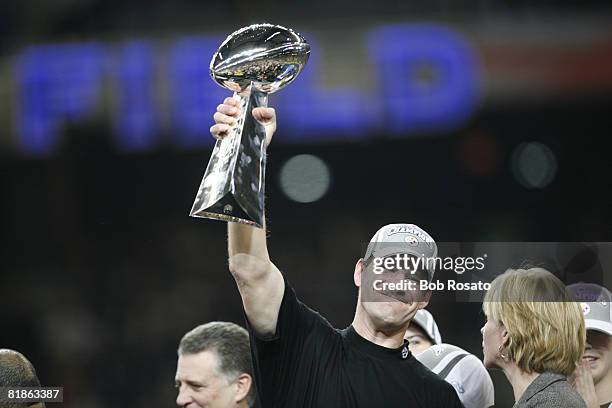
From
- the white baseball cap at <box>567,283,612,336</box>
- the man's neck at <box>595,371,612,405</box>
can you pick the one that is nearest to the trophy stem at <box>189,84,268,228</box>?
the white baseball cap at <box>567,283,612,336</box>

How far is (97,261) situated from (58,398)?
26 cm

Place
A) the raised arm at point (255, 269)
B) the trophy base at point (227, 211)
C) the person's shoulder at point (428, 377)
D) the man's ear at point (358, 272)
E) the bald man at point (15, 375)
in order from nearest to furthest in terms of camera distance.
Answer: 1. the trophy base at point (227, 211)
2. the raised arm at point (255, 269)
3. the person's shoulder at point (428, 377)
4. the man's ear at point (358, 272)
5. the bald man at point (15, 375)

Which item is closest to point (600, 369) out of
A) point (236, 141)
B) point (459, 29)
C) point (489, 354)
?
point (489, 354)

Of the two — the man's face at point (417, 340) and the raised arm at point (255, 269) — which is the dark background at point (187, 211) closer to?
the man's face at point (417, 340)

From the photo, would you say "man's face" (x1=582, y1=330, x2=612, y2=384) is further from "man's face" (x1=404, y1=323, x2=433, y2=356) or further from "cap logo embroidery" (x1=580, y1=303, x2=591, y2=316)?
"man's face" (x1=404, y1=323, x2=433, y2=356)

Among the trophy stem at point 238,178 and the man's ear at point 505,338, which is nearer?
the trophy stem at point 238,178

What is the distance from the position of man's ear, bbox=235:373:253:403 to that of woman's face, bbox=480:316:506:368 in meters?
0.42

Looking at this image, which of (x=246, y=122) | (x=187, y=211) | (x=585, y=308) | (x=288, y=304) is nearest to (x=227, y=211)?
(x=246, y=122)

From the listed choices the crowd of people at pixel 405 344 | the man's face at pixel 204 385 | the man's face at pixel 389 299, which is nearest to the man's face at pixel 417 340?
the crowd of people at pixel 405 344

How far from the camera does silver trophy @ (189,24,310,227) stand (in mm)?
1056

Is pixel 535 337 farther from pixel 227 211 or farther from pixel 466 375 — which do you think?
pixel 227 211

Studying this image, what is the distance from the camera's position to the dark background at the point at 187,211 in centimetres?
147

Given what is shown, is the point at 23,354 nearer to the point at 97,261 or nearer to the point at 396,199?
the point at 97,261

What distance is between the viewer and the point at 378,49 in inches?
59.8
